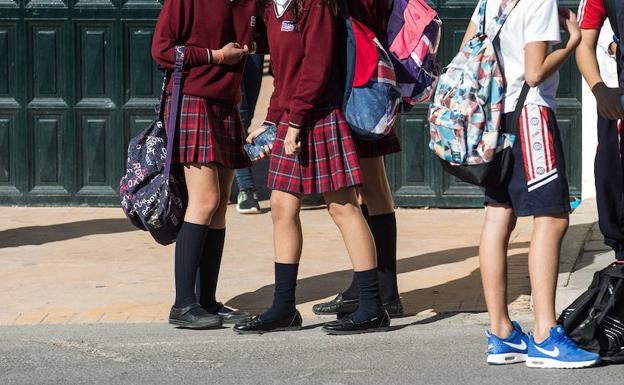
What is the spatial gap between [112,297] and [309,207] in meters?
3.50

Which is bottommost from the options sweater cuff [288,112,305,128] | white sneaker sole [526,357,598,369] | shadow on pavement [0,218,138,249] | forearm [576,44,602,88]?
shadow on pavement [0,218,138,249]

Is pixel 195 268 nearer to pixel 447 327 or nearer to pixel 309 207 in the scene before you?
pixel 447 327

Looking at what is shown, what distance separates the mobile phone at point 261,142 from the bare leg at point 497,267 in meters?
1.32

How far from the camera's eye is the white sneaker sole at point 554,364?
20.1 feet

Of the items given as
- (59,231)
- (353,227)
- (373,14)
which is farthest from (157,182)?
(59,231)

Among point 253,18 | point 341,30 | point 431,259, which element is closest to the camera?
point 341,30

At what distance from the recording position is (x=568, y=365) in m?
6.12

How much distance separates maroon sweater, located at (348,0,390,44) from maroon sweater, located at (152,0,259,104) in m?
0.58

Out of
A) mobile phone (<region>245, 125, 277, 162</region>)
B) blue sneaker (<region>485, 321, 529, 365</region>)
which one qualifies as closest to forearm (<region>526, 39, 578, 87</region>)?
blue sneaker (<region>485, 321, 529, 365</region>)

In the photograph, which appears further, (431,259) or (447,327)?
(431,259)

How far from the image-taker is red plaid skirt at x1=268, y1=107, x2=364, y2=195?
676 cm

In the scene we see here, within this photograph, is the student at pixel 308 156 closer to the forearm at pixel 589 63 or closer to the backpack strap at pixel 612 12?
the forearm at pixel 589 63

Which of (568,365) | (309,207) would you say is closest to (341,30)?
(568,365)

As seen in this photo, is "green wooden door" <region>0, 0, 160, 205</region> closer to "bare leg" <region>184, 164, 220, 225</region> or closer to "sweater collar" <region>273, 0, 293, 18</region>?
"bare leg" <region>184, 164, 220, 225</region>
